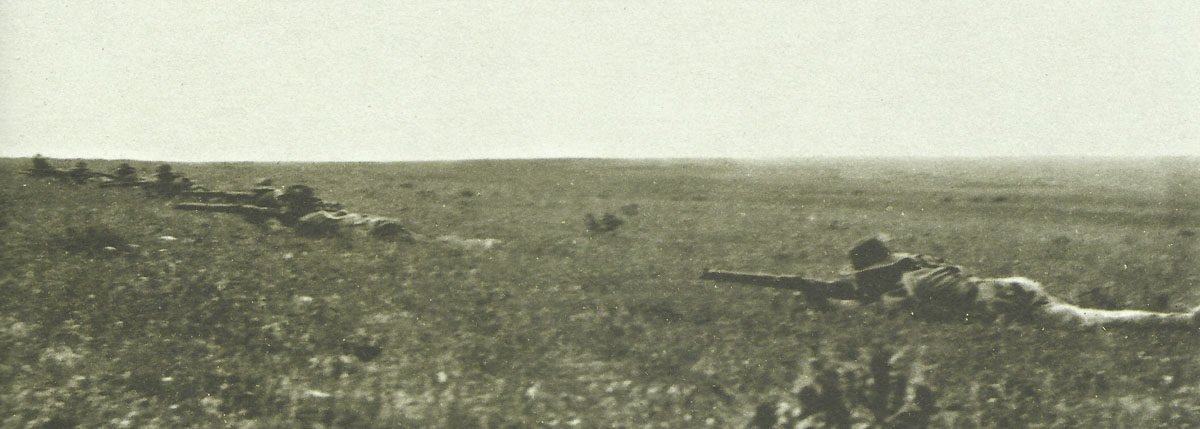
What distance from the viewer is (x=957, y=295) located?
11070 mm

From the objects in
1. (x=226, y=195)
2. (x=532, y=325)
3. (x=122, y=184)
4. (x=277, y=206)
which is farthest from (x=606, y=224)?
(x=122, y=184)

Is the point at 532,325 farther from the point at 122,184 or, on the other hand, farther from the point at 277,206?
the point at 122,184

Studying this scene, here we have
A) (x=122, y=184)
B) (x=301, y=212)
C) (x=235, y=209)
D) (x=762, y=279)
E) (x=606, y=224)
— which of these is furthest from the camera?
(x=122, y=184)

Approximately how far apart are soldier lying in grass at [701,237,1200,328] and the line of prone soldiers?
26.3ft

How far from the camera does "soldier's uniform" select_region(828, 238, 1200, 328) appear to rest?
1019 cm

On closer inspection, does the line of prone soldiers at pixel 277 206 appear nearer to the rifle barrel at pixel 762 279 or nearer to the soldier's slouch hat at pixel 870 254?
the rifle barrel at pixel 762 279

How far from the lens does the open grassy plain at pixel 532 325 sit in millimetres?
8961

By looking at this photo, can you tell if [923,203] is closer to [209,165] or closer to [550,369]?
[550,369]

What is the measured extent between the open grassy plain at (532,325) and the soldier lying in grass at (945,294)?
0.29 metres

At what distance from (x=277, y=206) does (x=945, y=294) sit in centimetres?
1378

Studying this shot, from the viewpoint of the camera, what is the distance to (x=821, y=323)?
36.1 ft

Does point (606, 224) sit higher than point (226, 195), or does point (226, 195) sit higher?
point (226, 195)

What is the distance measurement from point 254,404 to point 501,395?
2.75m

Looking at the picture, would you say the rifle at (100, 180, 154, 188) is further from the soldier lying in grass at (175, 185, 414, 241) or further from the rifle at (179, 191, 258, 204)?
the soldier lying in grass at (175, 185, 414, 241)
